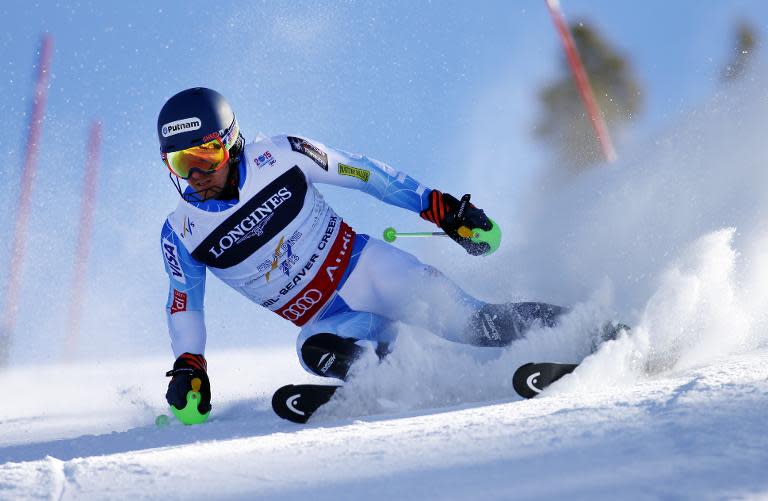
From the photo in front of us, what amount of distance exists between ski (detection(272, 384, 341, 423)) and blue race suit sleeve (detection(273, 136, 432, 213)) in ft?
4.07

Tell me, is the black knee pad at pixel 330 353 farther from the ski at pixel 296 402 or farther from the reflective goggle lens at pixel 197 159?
the reflective goggle lens at pixel 197 159

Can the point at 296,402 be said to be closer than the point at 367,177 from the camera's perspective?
Yes

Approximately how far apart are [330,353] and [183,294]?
2.90 feet

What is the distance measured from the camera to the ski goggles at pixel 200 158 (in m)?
3.87

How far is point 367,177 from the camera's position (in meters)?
4.27

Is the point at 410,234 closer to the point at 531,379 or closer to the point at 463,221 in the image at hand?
the point at 463,221

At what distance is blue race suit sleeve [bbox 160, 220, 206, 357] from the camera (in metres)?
4.05

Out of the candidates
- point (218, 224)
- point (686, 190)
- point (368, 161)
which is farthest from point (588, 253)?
point (218, 224)

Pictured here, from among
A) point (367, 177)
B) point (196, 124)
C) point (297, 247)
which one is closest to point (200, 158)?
point (196, 124)

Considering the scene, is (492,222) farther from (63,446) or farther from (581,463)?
(581,463)

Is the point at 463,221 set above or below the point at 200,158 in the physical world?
below

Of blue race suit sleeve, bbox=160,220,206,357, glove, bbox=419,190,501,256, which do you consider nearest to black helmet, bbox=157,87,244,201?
blue race suit sleeve, bbox=160,220,206,357

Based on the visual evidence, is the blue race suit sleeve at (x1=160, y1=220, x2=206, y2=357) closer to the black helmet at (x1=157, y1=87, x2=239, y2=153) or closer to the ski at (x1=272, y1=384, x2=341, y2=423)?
the black helmet at (x1=157, y1=87, x2=239, y2=153)

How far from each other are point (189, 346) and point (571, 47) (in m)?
14.9
